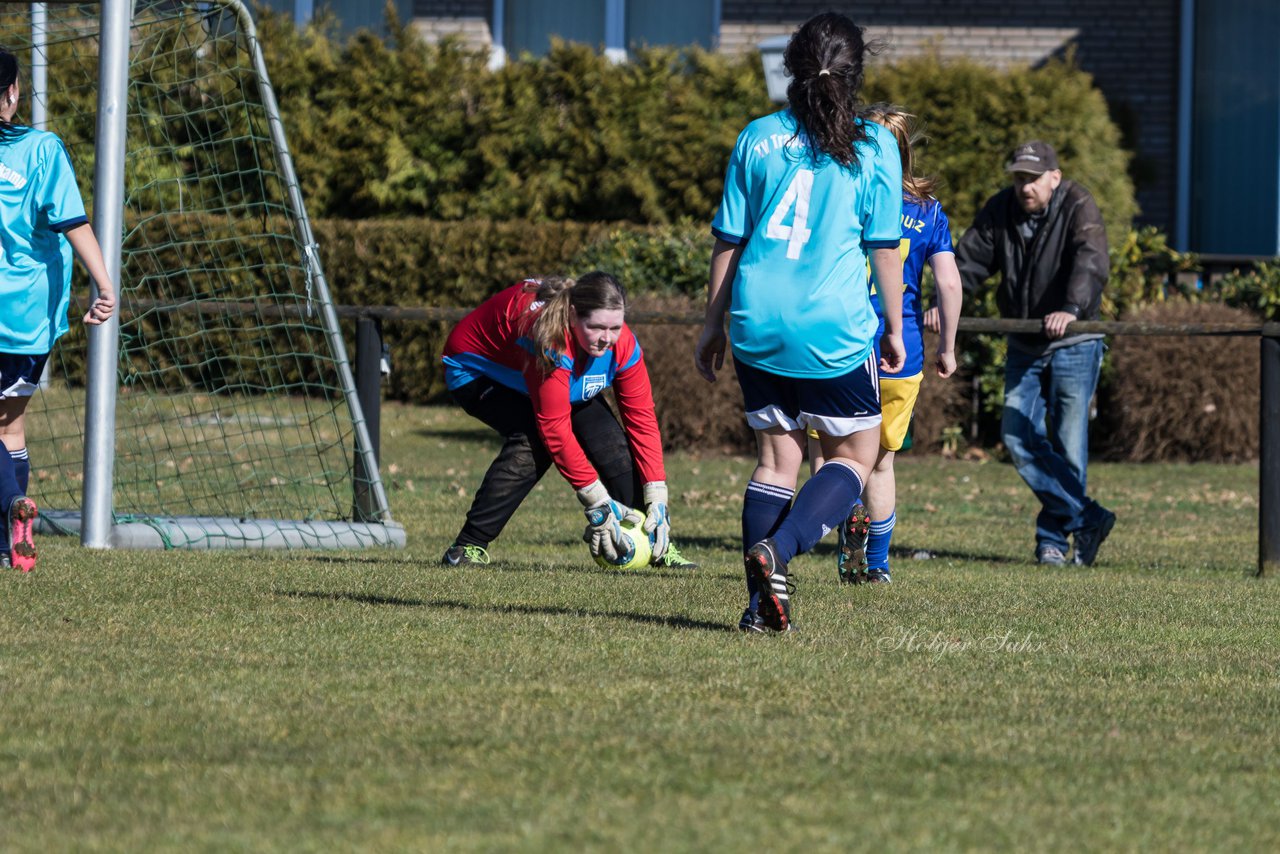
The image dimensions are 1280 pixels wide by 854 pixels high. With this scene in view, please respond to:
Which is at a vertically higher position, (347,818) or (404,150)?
(404,150)

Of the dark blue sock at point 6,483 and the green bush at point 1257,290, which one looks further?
the green bush at point 1257,290

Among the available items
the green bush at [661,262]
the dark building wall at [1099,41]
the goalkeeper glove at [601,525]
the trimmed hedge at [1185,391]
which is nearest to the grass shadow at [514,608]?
the goalkeeper glove at [601,525]

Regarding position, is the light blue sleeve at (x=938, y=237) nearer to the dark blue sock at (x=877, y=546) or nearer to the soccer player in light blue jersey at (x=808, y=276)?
the dark blue sock at (x=877, y=546)

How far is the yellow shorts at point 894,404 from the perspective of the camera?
6922 millimetres

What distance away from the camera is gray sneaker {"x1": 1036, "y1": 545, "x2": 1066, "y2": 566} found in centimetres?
814

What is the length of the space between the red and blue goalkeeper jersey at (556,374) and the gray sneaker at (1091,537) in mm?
2282

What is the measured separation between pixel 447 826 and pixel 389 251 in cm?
1393

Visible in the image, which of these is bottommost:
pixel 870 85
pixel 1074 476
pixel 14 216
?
pixel 1074 476

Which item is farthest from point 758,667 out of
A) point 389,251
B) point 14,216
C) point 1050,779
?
point 389,251

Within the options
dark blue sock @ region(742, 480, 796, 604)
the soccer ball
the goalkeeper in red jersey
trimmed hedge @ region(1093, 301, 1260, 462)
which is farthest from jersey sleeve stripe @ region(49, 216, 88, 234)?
trimmed hedge @ region(1093, 301, 1260, 462)

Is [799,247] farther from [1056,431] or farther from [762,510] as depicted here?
[1056,431]

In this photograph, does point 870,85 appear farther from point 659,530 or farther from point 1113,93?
point 659,530

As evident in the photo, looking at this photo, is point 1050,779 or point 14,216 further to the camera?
point 14,216

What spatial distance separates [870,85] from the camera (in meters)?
16.9
